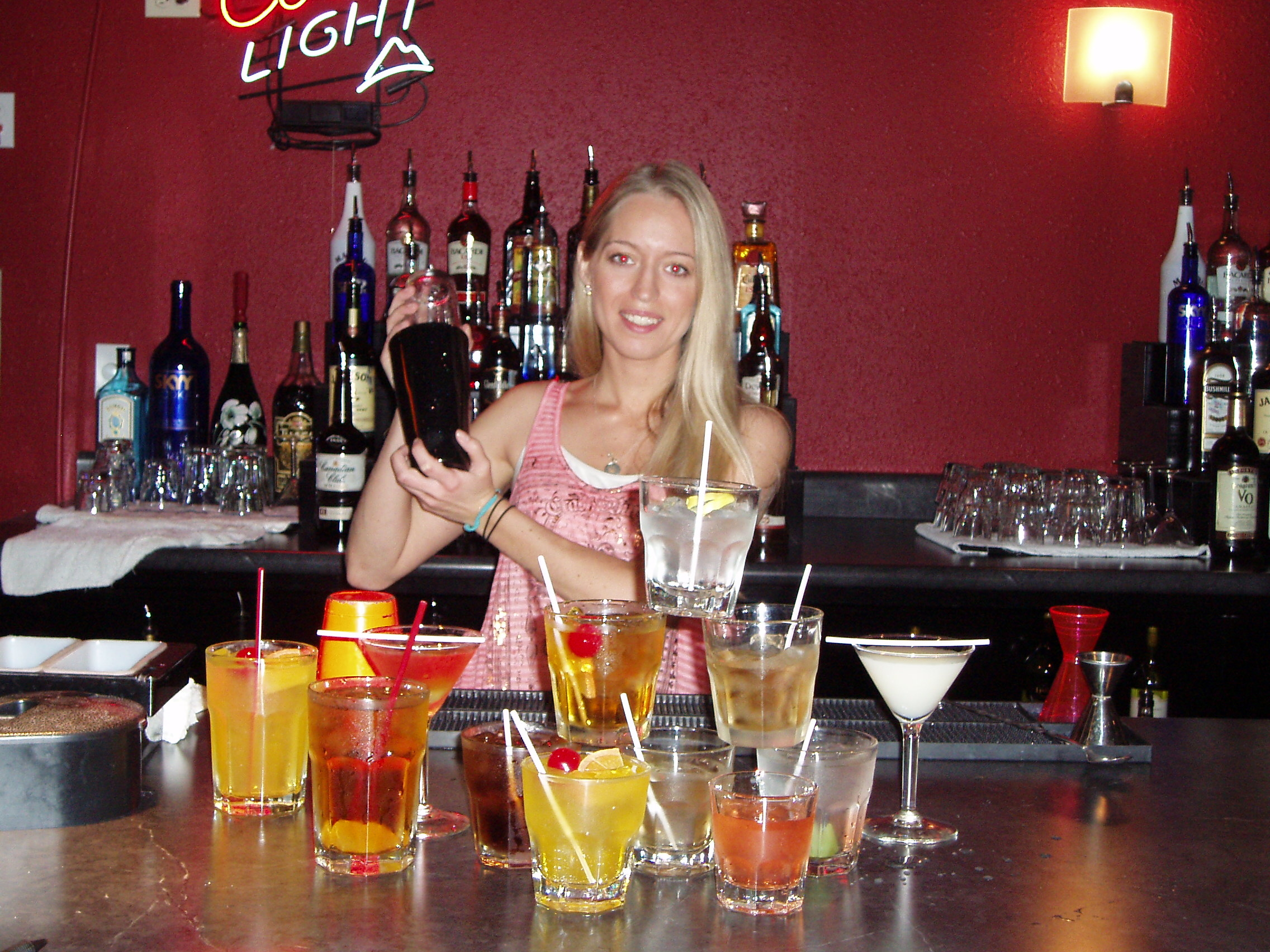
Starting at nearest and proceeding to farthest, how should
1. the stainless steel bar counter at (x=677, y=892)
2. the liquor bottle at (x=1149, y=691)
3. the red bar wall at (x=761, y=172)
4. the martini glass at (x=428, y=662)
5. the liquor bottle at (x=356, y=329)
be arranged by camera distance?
the stainless steel bar counter at (x=677, y=892) → the martini glass at (x=428, y=662) → the liquor bottle at (x=1149, y=691) → the liquor bottle at (x=356, y=329) → the red bar wall at (x=761, y=172)

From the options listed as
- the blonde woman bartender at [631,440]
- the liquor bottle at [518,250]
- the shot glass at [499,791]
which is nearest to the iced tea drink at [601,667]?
the shot glass at [499,791]

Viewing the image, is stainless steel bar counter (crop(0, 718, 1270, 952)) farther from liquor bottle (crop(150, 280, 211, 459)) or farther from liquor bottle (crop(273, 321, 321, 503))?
liquor bottle (crop(150, 280, 211, 459))

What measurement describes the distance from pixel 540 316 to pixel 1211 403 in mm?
1551

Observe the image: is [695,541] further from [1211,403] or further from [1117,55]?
[1117,55]

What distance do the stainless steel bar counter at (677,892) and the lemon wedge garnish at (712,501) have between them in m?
0.32

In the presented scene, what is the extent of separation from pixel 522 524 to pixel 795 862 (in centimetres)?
89

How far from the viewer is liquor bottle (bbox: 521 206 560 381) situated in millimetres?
2916

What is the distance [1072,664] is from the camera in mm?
1440

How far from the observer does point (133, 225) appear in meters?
3.23

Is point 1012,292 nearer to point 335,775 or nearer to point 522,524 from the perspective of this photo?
point 522,524

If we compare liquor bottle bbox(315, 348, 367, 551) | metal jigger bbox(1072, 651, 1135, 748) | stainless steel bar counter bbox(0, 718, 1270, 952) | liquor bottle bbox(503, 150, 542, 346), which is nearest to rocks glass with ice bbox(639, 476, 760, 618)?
stainless steel bar counter bbox(0, 718, 1270, 952)

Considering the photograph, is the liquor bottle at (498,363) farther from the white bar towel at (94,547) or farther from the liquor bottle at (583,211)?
the white bar towel at (94,547)

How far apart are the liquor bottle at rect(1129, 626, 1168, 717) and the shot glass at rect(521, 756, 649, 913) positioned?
1954 millimetres

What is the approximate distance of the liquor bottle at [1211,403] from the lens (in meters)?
2.90
